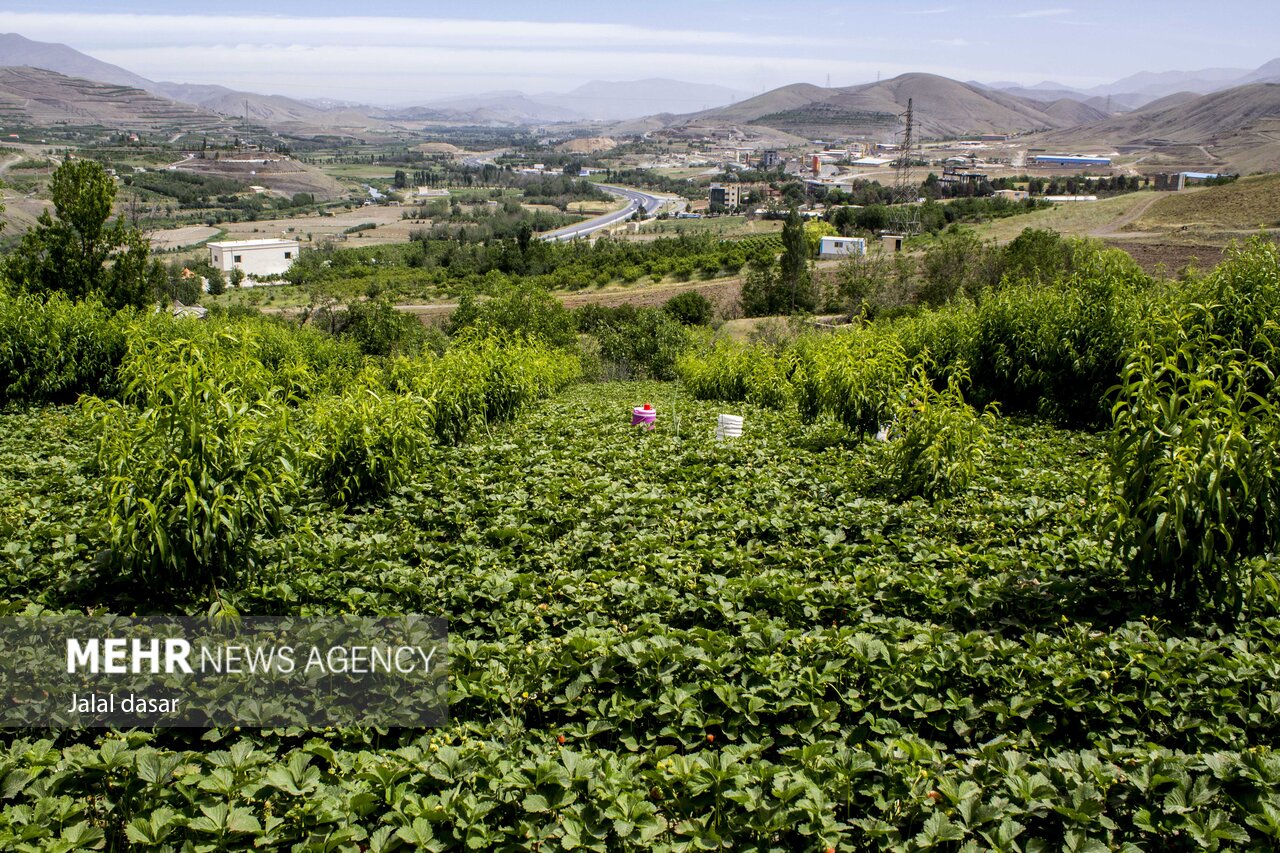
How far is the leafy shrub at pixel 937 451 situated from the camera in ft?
18.3

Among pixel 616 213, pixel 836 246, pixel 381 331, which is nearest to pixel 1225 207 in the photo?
pixel 836 246

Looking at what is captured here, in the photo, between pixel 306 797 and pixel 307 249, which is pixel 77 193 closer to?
pixel 306 797

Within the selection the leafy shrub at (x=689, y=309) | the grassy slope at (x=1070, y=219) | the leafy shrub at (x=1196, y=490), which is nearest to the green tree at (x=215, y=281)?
the leafy shrub at (x=689, y=309)

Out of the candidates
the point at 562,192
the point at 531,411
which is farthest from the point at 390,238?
the point at 531,411

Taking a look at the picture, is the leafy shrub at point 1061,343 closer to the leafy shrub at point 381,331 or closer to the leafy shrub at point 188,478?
the leafy shrub at point 188,478

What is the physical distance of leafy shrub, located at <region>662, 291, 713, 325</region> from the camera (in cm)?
4369

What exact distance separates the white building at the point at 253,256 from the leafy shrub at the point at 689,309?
34290 mm

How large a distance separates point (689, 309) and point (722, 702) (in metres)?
41.3

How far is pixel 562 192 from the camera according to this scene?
419 ft

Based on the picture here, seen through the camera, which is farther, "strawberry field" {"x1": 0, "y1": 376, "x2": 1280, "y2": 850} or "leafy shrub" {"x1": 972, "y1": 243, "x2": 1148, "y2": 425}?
"leafy shrub" {"x1": 972, "y1": 243, "x2": 1148, "y2": 425}

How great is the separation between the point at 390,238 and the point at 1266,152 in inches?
4095

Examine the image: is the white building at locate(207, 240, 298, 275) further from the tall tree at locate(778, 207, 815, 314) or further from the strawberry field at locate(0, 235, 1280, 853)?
the strawberry field at locate(0, 235, 1280, 853)
